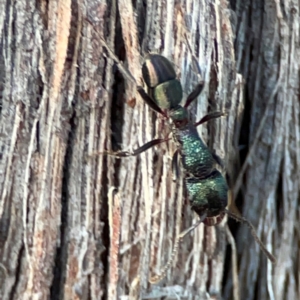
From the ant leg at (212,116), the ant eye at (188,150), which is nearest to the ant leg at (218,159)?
the ant eye at (188,150)

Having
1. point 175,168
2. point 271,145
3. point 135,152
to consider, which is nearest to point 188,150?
point 175,168

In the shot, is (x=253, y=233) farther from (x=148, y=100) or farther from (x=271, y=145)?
(x=148, y=100)

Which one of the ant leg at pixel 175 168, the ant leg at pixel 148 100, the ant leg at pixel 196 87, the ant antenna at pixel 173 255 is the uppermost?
the ant leg at pixel 196 87

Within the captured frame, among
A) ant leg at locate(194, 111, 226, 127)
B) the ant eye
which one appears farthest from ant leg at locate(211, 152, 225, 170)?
ant leg at locate(194, 111, 226, 127)

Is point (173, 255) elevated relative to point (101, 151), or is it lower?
lower

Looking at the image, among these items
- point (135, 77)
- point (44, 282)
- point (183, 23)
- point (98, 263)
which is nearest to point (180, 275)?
point (98, 263)

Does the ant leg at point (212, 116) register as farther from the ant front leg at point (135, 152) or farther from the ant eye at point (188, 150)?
the ant front leg at point (135, 152)

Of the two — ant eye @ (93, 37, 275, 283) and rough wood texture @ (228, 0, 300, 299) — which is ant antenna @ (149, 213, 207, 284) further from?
rough wood texture @ (228, 0, 300, 299)

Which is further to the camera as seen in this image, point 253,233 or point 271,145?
point 271,145
